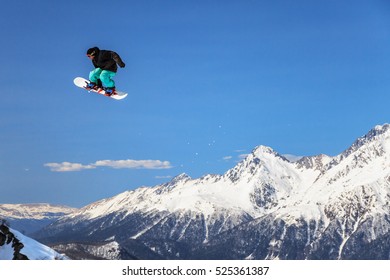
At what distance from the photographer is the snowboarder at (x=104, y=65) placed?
81.8 feet

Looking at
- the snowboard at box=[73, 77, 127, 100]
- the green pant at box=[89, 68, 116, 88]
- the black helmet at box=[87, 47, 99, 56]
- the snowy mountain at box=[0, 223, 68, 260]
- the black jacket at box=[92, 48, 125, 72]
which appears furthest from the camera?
the snowy mountain at box=[0, 223, 68, 260]

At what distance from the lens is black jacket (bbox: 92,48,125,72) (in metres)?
24.9

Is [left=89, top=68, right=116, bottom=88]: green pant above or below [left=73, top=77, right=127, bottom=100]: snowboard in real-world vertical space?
below

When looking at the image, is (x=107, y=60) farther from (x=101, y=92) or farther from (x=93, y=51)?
(x=101, y=92)

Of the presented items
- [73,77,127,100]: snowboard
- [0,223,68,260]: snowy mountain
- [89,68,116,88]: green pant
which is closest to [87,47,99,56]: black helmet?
[89,68,116,88]: green pant

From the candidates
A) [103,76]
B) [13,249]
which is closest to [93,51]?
[103,76]

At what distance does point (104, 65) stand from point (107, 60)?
19.3 inches

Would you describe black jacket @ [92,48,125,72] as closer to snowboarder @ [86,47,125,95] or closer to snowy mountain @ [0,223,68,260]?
snowboarder @ [86,47,125,95]

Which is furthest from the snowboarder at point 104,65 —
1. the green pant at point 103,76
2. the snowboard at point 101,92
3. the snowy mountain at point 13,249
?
the snowy mountain at point 13,249
